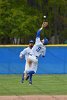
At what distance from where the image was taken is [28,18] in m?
46.8

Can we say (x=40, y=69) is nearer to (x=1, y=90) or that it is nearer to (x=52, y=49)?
(x=52, y=49)

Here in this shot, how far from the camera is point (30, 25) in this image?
46.9m

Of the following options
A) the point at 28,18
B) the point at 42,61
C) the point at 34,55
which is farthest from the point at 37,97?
the point at 28,18

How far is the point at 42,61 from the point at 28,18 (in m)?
21.1

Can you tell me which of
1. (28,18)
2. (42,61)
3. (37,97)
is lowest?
(42,61)

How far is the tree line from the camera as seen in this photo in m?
46.2

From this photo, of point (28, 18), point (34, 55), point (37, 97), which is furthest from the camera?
point (28, 18)

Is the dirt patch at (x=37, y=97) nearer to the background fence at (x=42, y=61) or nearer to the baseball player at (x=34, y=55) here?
the baseball player at (x=34, y=55)

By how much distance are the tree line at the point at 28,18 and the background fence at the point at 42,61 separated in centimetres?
1952

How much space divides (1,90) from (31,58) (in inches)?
126

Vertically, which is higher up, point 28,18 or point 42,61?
point 28,18

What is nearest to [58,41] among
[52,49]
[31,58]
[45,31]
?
[45,31]

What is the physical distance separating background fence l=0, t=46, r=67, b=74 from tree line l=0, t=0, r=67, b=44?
1952cm

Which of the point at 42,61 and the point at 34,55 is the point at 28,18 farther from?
the point at 34,55
